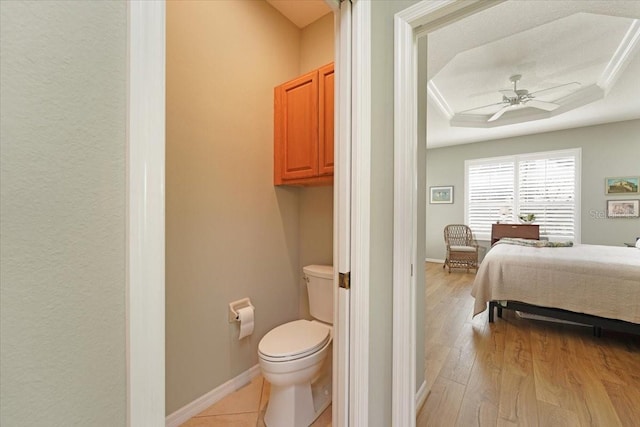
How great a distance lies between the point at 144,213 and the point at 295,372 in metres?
1.32

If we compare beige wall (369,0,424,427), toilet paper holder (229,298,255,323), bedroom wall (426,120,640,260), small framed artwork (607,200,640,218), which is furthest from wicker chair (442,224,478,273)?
beige wall (369,0,424,427)

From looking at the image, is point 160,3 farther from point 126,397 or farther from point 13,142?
point 126,397

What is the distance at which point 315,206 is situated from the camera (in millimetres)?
2238

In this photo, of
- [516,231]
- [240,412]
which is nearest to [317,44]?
[240,412]

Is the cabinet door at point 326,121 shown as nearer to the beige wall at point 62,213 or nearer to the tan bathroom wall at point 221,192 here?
the tan bathroom wall at point 221,192

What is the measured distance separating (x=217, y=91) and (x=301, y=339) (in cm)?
161

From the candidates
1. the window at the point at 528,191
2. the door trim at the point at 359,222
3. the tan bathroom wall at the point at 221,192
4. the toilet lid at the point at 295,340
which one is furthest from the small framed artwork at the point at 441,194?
the door trim at the point at 359,222

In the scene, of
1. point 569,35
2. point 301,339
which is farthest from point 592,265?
point 301,339

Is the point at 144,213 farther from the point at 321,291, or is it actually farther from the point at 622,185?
the point at 622,185

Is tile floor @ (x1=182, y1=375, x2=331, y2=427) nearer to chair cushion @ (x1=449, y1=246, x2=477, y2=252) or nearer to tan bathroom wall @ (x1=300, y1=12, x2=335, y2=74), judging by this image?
tan bathroom wall @ (x1=300, y1=12, x2=335, y2=74)

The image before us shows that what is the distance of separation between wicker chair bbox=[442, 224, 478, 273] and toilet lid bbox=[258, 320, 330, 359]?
4.44m

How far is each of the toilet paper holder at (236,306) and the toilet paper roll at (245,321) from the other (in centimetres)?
3

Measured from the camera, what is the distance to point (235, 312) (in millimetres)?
1830

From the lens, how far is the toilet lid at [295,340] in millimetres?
1487
